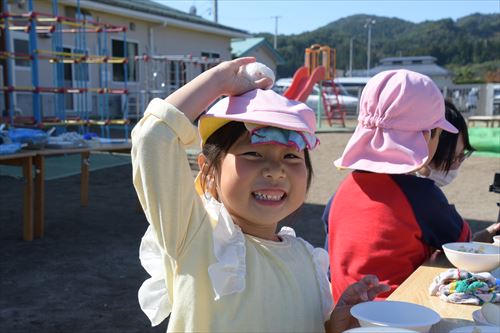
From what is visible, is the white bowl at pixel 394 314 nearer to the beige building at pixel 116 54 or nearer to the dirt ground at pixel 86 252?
the dirt ground at pixel 86 252

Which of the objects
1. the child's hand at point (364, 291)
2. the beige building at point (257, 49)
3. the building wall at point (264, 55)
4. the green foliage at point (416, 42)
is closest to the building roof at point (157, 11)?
the beige building at point (257, 49)

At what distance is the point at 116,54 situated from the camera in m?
17.3

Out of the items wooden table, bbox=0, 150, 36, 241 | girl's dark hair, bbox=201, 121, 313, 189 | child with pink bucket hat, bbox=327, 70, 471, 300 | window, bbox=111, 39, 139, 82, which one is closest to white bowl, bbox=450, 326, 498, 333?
girl's dark hair, bbox=201, 121, 313, 189

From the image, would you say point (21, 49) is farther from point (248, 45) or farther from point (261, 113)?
point (248, 45)

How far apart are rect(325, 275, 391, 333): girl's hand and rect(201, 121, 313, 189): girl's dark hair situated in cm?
46

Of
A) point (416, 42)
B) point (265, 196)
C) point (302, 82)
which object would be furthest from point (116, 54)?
point (416, 42)

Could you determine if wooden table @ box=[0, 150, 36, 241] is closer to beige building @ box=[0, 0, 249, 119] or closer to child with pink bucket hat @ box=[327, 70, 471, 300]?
child with pink bucket hat @ box=[327, 70, 471, 300]

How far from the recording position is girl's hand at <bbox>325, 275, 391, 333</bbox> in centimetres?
148

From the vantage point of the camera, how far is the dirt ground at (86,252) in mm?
3434

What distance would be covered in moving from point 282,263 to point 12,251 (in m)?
3.83

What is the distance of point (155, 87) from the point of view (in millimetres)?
16812

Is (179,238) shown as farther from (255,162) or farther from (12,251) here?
(12,251)

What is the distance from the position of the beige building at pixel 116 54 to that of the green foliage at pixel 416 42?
49.6 metres

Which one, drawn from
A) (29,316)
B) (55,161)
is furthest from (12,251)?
(55,161)
